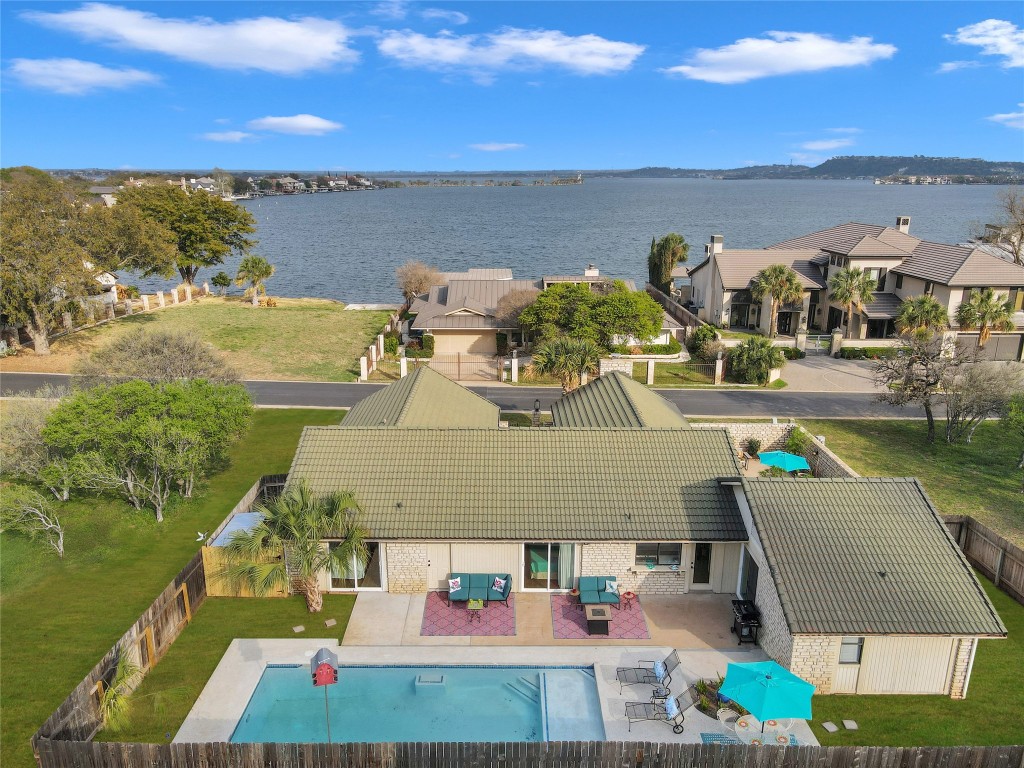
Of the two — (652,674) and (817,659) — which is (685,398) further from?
(652,674)

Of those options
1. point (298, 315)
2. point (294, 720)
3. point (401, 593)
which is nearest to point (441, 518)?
point (401, 593)

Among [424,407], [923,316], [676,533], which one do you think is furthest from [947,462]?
[424,407]

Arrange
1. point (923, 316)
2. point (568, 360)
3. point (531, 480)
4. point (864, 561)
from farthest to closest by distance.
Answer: point (923, 316), point (568, 360), point (531, 480), point (864, 561)

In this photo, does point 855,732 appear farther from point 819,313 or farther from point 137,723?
point 819,313

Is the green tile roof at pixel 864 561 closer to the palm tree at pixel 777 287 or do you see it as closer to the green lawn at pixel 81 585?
the green lawn at pixel 81 585

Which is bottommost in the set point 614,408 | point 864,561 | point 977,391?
point 864,561

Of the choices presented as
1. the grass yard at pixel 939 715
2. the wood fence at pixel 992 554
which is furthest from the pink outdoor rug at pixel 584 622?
the wood fence at pixel 992 554
